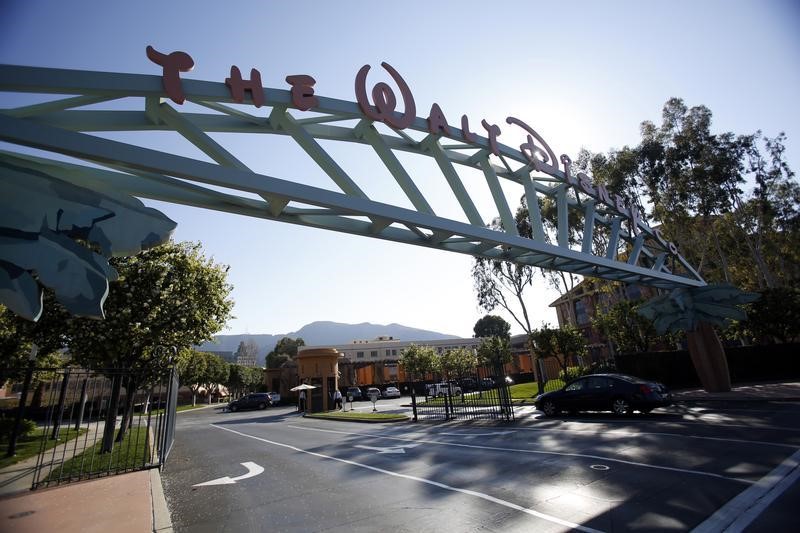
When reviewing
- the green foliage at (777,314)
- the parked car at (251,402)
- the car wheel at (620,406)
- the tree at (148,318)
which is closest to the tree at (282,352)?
the parked car at (251,402)

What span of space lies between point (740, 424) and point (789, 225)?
27809 millimetres

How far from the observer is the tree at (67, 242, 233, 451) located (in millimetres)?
12531

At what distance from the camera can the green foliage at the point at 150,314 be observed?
12531 millimetres

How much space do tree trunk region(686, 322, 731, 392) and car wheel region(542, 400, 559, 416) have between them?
7.41 metres

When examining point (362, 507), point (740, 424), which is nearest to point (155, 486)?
point (362, 507)

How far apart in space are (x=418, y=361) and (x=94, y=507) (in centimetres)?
3824

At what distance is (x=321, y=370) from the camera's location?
33625mm

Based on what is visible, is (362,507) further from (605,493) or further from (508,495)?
(605,493)

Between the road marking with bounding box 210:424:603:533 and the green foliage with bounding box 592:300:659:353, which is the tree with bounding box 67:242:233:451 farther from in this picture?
the green foliage with bounding box 592:300:659:353

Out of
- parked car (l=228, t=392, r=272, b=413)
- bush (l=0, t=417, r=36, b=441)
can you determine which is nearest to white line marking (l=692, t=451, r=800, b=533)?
bush (l=0, t=417, r=36, b=441)

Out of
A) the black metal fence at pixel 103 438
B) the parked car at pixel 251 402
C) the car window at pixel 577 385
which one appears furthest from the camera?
the parked car at pixel 251 402

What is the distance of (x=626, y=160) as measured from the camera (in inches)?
1055

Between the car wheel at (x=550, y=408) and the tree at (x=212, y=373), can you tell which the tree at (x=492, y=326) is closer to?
the tree at (x=212, y=373)

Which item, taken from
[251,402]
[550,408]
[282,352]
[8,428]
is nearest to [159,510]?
[550,408]
